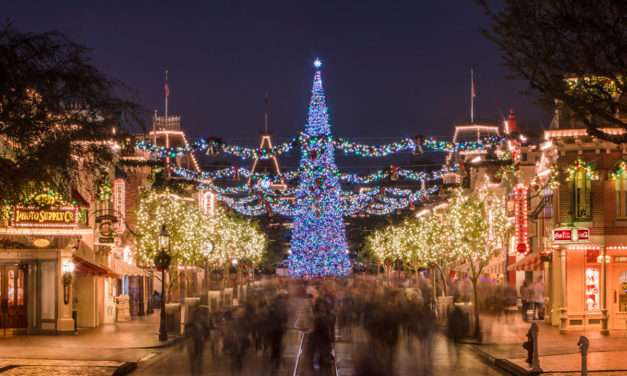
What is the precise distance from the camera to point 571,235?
3631 centimetres

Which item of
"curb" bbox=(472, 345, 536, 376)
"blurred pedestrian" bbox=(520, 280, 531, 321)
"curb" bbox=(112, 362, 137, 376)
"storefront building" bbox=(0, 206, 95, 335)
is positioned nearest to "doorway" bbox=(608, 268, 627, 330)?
"blurred pedestrian" bbox=(520, 280, 531, 321)

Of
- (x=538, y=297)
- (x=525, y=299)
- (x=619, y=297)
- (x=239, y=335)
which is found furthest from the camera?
(x=525, y=299)

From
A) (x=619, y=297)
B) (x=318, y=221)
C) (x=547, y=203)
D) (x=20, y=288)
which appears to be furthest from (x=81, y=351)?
(x=318, y=221)

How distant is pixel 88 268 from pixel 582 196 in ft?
63.1

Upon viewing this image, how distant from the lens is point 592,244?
37.0 metres

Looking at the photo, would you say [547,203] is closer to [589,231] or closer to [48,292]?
[589,231]

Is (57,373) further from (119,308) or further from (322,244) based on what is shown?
(322,244)

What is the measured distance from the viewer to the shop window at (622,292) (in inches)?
1470

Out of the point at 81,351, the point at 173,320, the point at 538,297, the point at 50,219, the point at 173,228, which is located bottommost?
the point at 81,351

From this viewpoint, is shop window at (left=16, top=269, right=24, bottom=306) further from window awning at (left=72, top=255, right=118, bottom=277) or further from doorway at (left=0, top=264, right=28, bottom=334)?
window awning at (left=72, top=255, right=118, bottom=277)

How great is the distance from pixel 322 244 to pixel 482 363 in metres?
43.7

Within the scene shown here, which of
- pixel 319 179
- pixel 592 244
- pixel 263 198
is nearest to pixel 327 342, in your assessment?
pixel 592 244

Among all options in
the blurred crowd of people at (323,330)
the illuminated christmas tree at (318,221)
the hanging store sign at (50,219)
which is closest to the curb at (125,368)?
the blurred crowd of people at (323,330)

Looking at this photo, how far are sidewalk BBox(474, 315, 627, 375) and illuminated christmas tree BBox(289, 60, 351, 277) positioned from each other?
29747 millimetres
